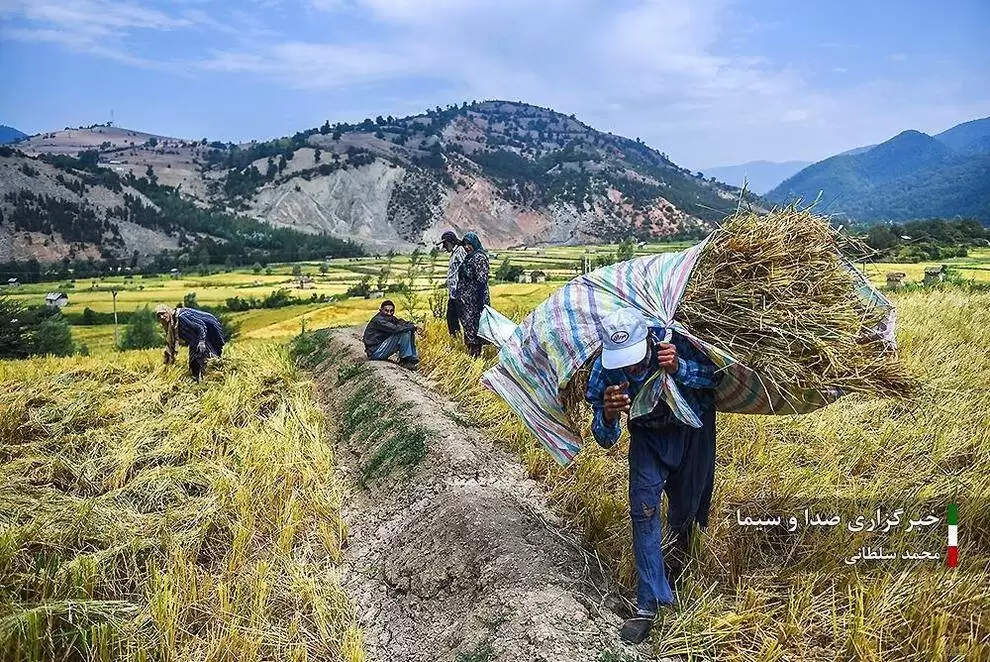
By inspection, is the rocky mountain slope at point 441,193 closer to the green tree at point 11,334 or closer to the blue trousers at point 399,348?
the green tree at point 11,334

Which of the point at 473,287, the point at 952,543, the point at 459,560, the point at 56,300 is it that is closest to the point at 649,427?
the point at 459,560

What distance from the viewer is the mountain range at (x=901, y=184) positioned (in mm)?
4805

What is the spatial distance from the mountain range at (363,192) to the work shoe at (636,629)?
49.2 metres

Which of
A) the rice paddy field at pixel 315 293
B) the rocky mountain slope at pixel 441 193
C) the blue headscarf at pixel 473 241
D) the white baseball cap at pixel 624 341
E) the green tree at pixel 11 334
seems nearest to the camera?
the white baseball cap at pixel 624 341

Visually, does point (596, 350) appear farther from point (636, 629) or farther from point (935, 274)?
point (935, 274)

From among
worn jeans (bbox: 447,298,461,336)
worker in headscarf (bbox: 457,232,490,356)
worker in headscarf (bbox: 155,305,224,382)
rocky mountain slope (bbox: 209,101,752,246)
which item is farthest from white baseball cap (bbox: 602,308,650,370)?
rocky mountain slope (bbox: 209,101,752,246)

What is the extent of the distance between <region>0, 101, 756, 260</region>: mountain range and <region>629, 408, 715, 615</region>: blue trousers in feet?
161

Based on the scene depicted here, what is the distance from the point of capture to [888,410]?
4605 mm

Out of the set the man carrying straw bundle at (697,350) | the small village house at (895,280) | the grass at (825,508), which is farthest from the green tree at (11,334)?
the small village house at (895,280)

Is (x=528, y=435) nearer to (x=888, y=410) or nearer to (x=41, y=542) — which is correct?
(x=888, y=410)

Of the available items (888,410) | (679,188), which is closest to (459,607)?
(888,410)

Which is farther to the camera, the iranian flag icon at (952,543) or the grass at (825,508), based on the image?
the iranian flag icon at (952,543)

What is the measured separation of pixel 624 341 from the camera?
2461 mm

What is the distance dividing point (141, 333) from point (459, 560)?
43.4 feet
